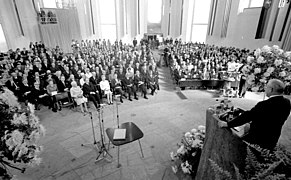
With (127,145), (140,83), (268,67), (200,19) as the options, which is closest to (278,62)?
(268,67)

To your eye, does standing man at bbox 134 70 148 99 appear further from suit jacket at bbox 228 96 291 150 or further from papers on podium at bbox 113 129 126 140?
suit jacket at bbox 228 96 291 150

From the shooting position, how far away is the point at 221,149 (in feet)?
7.23

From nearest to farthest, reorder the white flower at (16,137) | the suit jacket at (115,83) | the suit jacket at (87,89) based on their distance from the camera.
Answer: the white flower at (16,137), the suit jacket at (87,89), the suit jacket at (115,83)

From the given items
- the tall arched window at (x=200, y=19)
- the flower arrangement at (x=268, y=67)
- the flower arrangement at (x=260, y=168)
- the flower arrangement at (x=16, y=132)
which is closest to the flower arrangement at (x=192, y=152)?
the flower arrangement at (x=260, y=168)

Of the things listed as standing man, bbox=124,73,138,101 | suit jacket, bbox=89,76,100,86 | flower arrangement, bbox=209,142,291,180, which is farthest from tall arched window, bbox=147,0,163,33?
flower arrangement, bbox=209,142,291,180

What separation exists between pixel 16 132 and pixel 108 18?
23528 millimetres

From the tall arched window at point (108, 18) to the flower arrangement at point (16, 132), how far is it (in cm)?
2278

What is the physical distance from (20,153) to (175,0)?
80.6ft

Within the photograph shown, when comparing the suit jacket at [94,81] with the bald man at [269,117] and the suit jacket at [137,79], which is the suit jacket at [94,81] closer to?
the suit jacket at [137,79]

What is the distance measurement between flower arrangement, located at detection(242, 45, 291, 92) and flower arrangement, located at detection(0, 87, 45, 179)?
4476mm

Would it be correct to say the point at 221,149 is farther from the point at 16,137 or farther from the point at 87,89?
the point at 87,89

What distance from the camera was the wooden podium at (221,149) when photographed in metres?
1.97

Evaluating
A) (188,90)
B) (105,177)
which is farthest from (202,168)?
(188,90)

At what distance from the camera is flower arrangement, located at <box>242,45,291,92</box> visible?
363cm
